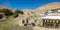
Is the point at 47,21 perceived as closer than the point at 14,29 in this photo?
No

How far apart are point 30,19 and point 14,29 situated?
805cm

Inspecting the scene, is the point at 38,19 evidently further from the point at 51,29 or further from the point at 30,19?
the point at 51,29

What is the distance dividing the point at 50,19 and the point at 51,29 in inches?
138

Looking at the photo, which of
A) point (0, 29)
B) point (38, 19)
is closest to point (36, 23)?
point (38, 19)

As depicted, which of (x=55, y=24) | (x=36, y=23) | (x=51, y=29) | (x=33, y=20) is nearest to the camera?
(x=51, y=29)

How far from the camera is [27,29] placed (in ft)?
86.4

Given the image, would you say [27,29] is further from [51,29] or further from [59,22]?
[59,22]

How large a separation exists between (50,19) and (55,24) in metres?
1.47

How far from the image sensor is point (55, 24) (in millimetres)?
27797

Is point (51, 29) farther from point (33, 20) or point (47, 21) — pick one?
point (33, 20)

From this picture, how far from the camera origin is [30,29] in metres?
26.1

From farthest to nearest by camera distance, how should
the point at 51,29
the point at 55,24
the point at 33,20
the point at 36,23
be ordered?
the point at 33,20 → the point at 36,23 → the point at 55,24 → the point at 51,29

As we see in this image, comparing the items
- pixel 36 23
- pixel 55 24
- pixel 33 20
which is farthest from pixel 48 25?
pixel 33 20

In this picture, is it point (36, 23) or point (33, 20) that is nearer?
point (36, 23)
